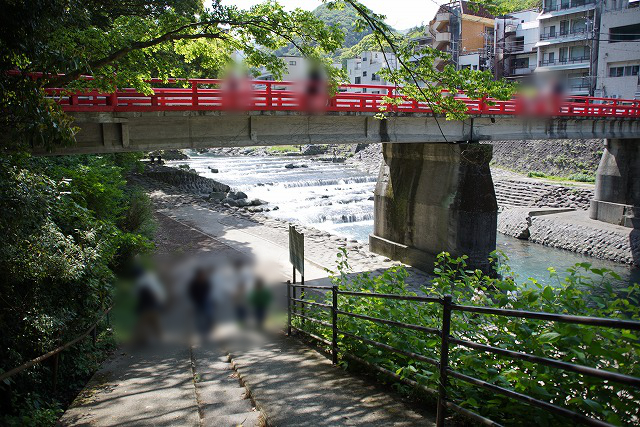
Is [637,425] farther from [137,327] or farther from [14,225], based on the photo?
[137,327]

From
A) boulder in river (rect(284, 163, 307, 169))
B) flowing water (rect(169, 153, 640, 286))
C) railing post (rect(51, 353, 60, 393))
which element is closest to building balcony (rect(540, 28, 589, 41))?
flowing water (rect(169, 153, 640, 286))

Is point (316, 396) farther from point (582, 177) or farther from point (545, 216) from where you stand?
point (582, 177)

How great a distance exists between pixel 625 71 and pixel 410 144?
2672 cm

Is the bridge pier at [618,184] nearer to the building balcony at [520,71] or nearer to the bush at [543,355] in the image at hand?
the building balcony at [520,71]

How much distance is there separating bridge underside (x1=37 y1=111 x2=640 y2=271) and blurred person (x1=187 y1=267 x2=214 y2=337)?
5.33m

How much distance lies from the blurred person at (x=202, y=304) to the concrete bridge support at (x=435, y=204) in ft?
37.5

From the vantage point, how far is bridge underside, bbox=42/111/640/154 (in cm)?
1324

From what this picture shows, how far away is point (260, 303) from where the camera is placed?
910 cm

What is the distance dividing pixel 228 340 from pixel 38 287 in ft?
11.2

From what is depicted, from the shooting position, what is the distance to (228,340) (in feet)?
29.2

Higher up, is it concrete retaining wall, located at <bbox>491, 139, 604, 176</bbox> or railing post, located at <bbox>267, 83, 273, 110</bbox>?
railing post, located at <bbox>267, 83, 273, 110</bbox>

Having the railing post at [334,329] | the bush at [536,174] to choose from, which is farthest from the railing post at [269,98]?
the bush at [536,174]

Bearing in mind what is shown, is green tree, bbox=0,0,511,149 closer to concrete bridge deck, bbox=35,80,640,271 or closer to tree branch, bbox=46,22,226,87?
tree branch, bbox=46,22,226,87

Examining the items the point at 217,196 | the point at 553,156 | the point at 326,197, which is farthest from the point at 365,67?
the point at 217,196
